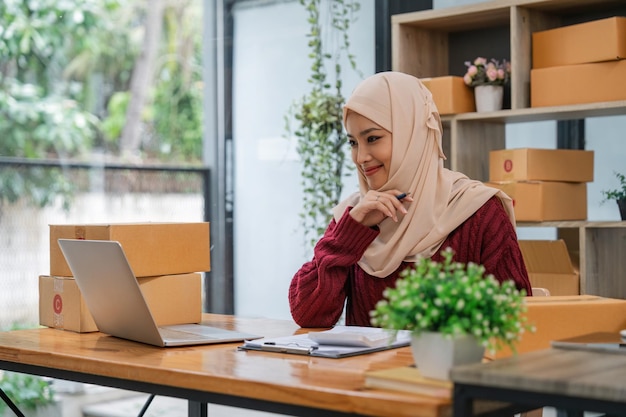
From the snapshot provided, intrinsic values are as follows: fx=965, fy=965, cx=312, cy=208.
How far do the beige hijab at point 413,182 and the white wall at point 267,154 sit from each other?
169cm

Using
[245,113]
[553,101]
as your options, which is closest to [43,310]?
[553,101]

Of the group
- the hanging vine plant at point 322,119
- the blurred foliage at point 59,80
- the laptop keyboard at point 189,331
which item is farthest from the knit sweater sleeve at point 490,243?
the blurred foliage at point 59,80

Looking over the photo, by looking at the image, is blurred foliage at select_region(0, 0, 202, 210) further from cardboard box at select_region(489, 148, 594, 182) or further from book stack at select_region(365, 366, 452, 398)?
book stack at select_region(365, 366, 452, 398)

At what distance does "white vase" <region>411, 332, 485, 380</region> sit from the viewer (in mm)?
1387

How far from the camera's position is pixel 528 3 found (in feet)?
10.8

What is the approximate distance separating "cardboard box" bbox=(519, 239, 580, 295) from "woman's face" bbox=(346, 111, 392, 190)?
1.01 m

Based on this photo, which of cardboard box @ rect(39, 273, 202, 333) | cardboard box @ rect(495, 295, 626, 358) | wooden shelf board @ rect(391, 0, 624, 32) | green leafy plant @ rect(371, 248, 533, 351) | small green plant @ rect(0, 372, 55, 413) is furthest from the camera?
small green plant @ rect(0, 372, 55, 413)

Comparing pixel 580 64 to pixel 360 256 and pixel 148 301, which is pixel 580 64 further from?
pixel 148 301

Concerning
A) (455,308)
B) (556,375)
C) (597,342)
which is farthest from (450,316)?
(597,342)

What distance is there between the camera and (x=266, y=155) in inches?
173

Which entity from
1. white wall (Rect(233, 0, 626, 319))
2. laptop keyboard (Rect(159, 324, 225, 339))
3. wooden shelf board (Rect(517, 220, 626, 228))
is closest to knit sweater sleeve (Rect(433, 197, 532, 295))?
laptop keyboard (Rect(159, 324, 225, 339))

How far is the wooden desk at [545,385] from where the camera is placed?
1.25 metres

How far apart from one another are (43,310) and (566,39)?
1.91 m

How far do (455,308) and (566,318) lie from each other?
1.56 ft
